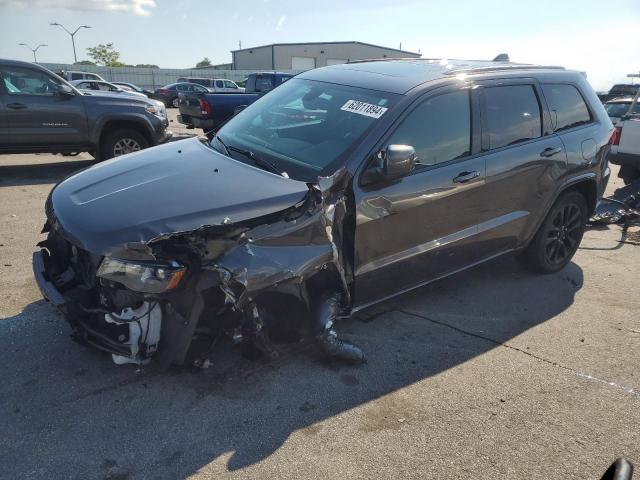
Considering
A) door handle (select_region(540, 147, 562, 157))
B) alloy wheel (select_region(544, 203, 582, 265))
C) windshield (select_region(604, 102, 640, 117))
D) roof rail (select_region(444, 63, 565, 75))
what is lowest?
alloy wheel (select_region(544, 203, 582, 265))

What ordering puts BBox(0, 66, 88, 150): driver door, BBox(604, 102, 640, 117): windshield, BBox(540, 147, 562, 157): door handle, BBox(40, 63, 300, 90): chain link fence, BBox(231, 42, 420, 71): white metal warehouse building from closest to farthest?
BBox(540, 147, 562, 157): door handle, BBox(0, 66, 88, 150): driver door, BBox(604, 102, 640, 117): windshield, BBox(40, 63, 300, 90): chain link fence, BBox(231, 42, 420, 71): white metal warehouse building

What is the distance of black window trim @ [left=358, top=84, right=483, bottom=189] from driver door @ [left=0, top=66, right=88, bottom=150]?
21.5 ft

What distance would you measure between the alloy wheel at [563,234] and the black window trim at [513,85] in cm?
83

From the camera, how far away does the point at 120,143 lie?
28.5 feet

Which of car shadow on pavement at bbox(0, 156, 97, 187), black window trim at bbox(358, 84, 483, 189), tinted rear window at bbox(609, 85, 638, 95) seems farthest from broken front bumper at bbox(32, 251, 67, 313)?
tinted rear window at bbox(609, 85, 638, 95)

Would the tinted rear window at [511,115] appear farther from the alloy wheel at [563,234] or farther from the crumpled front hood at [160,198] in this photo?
the crumpled front hood at [160,198]

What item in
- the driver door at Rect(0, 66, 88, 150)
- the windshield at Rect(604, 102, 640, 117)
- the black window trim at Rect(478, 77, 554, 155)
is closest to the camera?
the black window trim at Rect(478, 77, 554, 155)

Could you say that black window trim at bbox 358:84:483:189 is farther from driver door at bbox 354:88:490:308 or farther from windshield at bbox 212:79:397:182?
windshield at bbox 212:79:397:182

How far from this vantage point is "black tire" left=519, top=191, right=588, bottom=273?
4801 millimetres

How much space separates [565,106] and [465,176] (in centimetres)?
170

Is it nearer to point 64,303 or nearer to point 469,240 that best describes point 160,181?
point 64,303

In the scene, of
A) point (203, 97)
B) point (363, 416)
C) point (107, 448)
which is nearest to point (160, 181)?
point (107, 448)

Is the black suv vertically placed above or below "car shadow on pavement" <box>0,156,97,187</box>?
above

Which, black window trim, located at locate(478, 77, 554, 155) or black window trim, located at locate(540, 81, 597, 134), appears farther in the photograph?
black window trim, located at locate(540, 81, 597, 134)
